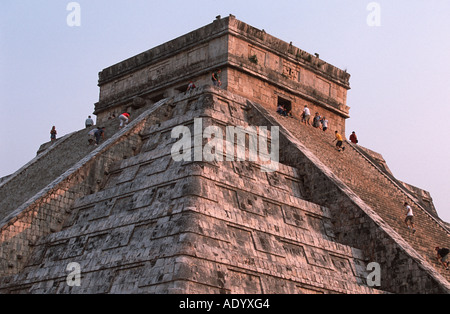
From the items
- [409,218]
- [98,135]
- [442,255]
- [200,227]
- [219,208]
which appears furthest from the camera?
[98,135]

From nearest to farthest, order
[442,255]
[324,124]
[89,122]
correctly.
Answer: [442,255] < [324,124] < [89,122]

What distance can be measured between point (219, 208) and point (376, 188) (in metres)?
8.20

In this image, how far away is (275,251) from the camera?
17984 millimetres

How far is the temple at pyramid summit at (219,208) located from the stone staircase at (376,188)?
0.07 m

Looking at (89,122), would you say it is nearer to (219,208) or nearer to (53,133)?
(53,133)

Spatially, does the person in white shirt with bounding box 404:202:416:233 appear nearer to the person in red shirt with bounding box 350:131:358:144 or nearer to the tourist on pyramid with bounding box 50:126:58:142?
the person in red shirt with bounding box 350:131:358:144

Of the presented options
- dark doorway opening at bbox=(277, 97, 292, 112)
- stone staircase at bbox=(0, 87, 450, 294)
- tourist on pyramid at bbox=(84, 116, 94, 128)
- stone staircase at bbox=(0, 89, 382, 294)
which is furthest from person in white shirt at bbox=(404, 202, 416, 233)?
tourist on pyramid at bbox=(84, 116, 94, 128)

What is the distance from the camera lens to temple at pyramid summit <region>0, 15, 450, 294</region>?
16.8 meters

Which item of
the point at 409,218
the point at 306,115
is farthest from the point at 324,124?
the point at 409,218

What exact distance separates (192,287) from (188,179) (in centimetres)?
333

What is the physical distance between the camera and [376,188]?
24.5m
